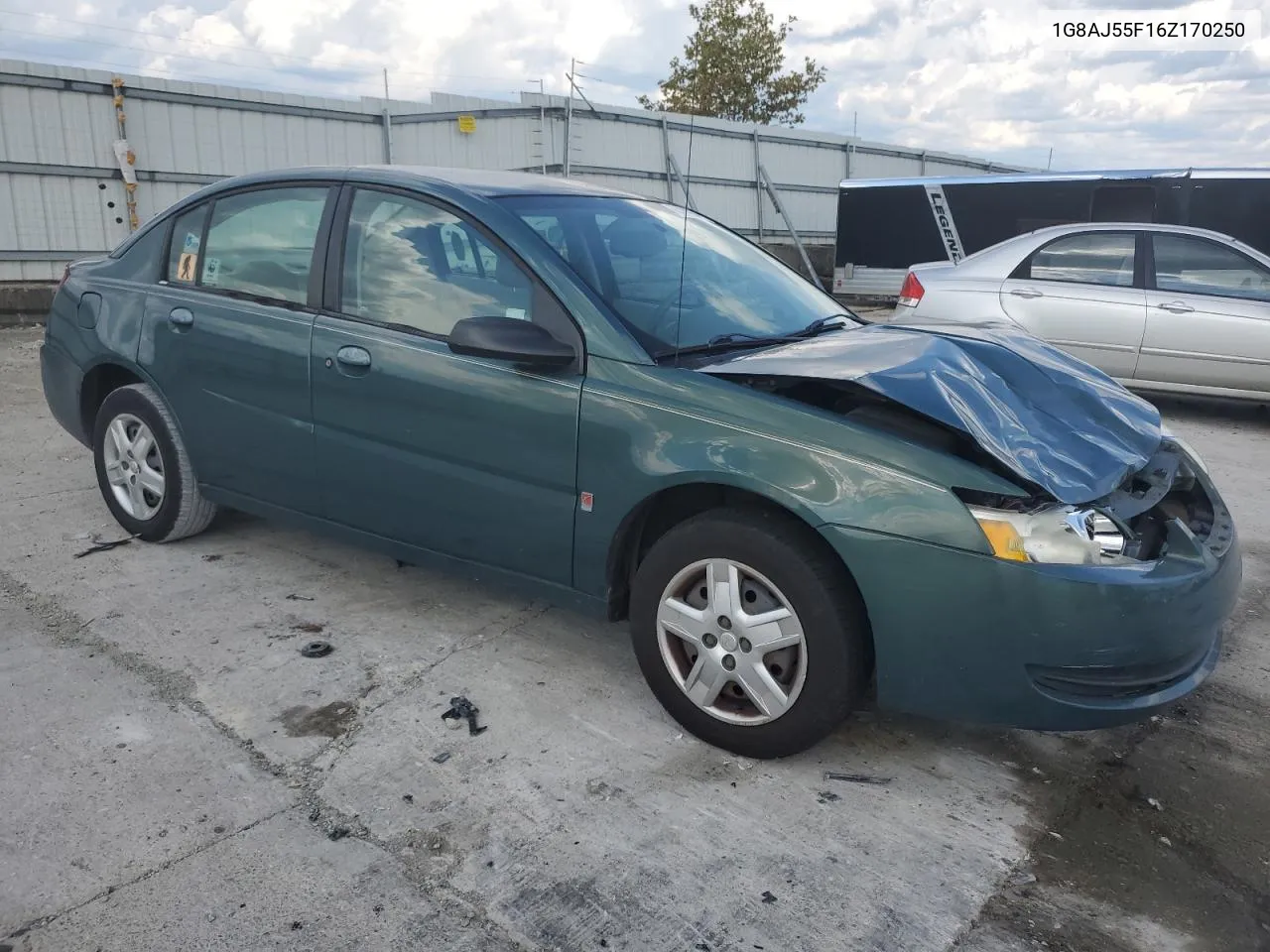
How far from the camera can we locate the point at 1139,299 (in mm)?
7898

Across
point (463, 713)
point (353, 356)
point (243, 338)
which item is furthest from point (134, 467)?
point (463, 713)

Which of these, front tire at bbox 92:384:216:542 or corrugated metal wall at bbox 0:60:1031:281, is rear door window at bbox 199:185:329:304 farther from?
corrugated metal wall at bbox 0:60:1031:281

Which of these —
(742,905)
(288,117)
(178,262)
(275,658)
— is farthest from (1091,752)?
(288,117)

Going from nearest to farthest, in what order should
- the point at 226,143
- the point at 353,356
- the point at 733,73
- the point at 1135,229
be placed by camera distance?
the point at 353,356 → the point at 1135,229 → the point at 226,143 → the point at 733,73

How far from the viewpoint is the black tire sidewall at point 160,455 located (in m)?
4.30

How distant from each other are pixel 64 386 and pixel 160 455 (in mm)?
787

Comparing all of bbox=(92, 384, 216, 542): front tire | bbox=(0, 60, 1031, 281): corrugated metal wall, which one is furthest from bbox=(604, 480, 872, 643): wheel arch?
bbox=(0, 60, 1031, 281): corrugated metal wall

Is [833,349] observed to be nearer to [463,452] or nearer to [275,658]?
[463,452]

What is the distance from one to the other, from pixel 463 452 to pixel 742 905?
164 centimetres

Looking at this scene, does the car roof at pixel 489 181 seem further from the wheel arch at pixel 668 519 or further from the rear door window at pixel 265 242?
the wheel arch at pixel 668 519

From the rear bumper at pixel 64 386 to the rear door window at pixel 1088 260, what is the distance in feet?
22.2

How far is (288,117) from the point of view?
13.0 metres

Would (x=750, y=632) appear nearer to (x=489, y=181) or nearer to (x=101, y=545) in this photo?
(x=489, y=181)

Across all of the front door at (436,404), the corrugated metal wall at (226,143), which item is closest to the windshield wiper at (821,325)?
the front door at (436,404)
